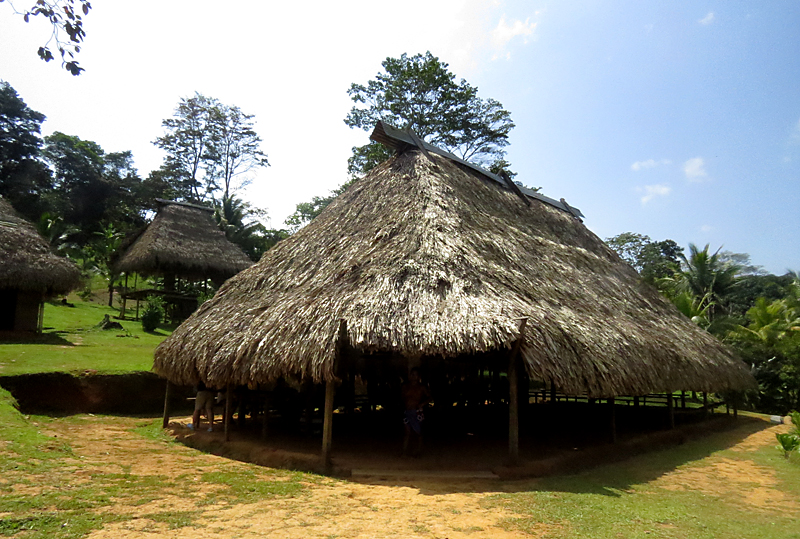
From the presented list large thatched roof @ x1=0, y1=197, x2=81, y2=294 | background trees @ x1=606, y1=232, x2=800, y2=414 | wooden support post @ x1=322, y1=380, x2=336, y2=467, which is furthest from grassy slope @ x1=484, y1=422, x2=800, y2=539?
large thatched roof @ x1=0, y1=197, x2=81, y2=294

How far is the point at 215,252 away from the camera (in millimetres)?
23328

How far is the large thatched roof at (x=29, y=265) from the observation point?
15094mm

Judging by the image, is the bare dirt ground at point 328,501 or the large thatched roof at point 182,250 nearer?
the bare dirt ground at point 328,501

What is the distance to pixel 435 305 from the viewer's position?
7.49m

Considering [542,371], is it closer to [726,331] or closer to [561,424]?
[561,424]

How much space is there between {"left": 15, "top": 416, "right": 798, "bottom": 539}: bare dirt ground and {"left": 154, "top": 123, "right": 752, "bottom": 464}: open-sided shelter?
1372 millimetres

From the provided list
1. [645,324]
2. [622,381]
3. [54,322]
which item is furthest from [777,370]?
[54,322]

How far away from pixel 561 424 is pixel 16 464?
31.4ft

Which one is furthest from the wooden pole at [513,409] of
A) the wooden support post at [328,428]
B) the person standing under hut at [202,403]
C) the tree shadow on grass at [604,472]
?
the person standing under hut at [202,403]

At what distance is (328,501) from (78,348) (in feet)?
37.5

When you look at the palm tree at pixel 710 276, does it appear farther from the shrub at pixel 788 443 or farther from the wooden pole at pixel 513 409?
the wooden pole at pixel 513 409

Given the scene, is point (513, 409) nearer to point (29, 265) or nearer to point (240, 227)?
point (29, 265)

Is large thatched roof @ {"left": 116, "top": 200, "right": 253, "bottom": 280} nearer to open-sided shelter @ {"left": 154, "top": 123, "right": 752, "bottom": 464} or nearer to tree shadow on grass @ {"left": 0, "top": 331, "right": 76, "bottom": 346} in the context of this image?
tree shadow on grass @ {"left": 0, "top": 331, "right": 76, "bottom": 346}

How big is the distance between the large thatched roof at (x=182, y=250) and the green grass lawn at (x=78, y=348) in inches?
99.5
